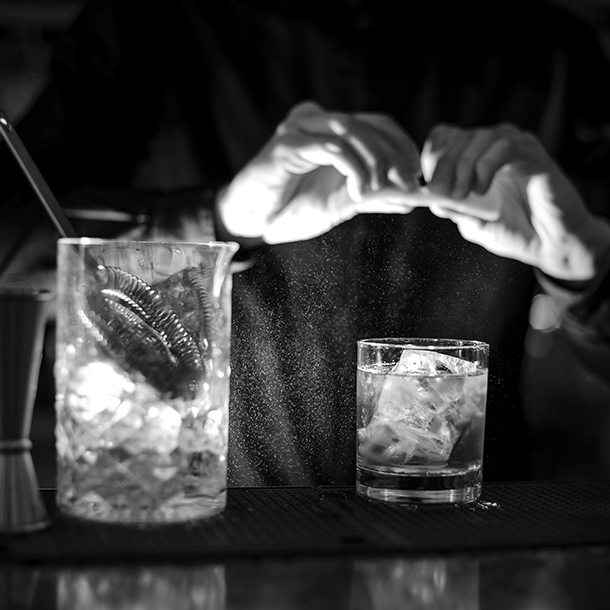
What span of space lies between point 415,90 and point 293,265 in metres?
0.25

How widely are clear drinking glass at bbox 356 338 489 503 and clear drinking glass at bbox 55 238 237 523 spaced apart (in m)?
0.14

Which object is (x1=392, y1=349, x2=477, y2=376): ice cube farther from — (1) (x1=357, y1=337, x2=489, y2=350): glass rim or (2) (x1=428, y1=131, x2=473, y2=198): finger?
(2) (x1=428, y1=131, x2=473, y2=198): finger

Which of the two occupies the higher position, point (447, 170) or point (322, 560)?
point (447, 170)

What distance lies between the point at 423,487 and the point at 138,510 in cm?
22

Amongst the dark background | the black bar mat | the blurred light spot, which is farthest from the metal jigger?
the blurred light spot

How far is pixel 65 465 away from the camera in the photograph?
623mm

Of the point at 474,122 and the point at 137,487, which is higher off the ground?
the point at 474,122

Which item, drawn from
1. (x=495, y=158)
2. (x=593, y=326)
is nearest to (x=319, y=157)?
(x=495, y=158)

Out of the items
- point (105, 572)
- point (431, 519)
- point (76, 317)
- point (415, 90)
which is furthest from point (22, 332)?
point (415, 90)

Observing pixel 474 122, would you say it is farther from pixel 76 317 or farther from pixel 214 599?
pixel 214 599

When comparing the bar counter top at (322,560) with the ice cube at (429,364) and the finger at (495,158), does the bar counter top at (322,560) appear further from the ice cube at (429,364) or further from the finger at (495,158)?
the finger at (495,158)

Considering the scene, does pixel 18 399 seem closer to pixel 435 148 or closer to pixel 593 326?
pixel 435 148

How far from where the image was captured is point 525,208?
0.88 meters

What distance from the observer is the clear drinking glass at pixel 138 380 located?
60cm
